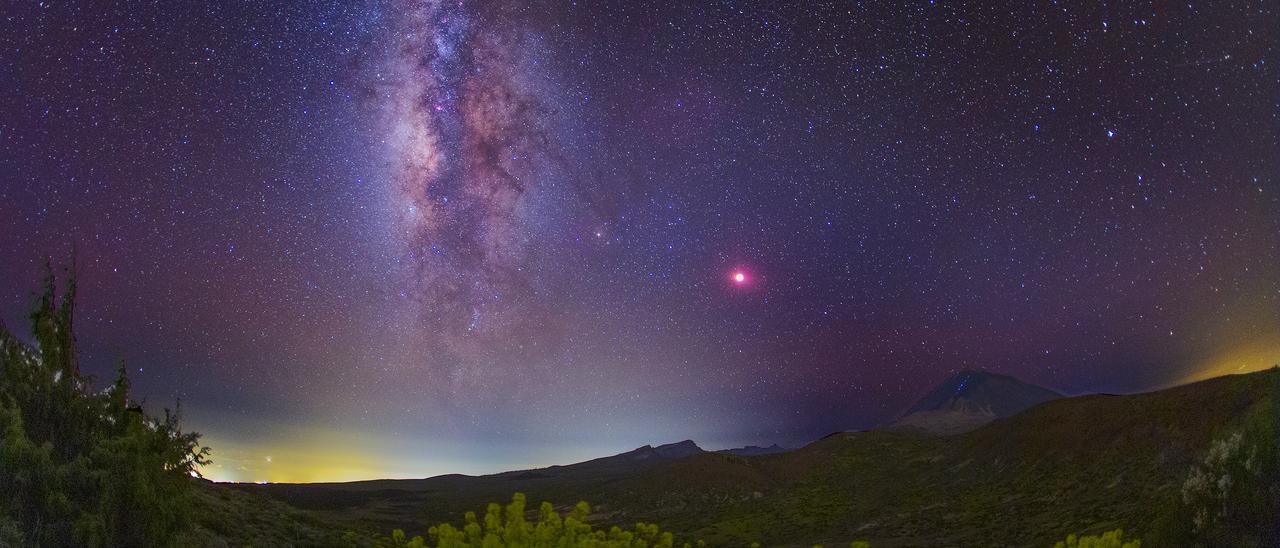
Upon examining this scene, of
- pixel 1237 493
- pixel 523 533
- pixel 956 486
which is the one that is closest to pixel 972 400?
pixel 956 486

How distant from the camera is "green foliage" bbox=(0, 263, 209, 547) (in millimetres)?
8016

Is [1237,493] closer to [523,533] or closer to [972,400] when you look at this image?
[523,533]

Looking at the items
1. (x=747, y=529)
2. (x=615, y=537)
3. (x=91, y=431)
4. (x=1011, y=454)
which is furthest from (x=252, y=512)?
(x=1011, y=454)

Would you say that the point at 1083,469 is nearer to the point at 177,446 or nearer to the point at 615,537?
the point at 615,537

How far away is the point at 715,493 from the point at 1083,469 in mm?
31834

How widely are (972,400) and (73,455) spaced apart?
168m

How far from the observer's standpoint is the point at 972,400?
152750mm

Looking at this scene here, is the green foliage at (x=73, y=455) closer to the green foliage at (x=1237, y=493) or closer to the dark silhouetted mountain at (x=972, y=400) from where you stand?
the green foliage at (x=1237, y=493)

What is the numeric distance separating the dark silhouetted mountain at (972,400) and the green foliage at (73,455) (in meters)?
133

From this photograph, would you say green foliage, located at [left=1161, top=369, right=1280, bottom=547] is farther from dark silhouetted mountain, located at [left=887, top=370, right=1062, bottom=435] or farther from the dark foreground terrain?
dark silhouetted mountain, located at [left=887, top=370, right=1062, bottom=435]

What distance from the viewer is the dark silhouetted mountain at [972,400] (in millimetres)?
138500

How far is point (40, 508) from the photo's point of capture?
8.15 m

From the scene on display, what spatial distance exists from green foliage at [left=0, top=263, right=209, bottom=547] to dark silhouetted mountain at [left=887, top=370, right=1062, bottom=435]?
436ft

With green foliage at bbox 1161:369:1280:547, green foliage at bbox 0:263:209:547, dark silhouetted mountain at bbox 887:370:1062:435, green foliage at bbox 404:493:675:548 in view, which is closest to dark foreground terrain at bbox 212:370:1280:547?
green foliage at bbox 1161:369:1280:547
